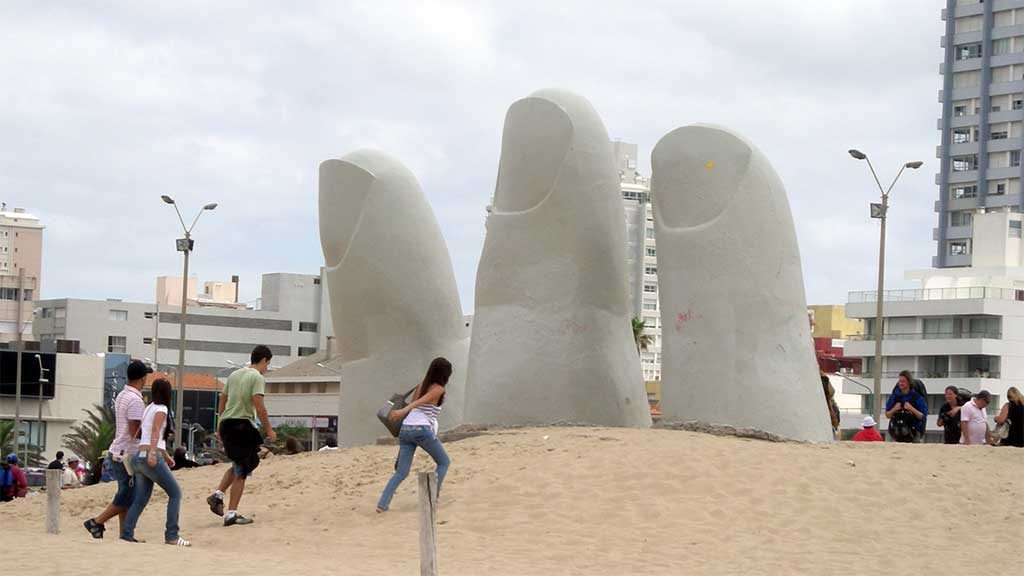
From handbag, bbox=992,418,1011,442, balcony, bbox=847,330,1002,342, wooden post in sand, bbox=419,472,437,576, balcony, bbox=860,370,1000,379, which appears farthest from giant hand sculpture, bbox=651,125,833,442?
balcony, bbox=847,330,1002,342

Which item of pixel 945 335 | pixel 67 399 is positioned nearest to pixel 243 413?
pixel 945 335

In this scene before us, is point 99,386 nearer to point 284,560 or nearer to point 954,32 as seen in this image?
point 954,32

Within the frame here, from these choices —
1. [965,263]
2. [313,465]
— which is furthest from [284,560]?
[965,263]

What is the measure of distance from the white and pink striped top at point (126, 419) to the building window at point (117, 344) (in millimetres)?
72615

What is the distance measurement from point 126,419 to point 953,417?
36.5 ft

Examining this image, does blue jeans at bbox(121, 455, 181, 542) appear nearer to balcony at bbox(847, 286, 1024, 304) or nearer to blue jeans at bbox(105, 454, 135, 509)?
blue jeans at bbox(105, 454, 135, 509)

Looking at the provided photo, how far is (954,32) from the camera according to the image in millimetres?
82375

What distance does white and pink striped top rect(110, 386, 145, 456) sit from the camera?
12.2 meters

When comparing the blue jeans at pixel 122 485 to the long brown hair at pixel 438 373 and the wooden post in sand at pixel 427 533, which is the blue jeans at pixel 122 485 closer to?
the long brown hair at pixel 438 373

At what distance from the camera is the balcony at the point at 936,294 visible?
58.7 meters

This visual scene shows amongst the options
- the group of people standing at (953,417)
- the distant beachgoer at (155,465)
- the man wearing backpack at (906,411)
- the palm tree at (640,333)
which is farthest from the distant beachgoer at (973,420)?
the palm tree at (640,333)

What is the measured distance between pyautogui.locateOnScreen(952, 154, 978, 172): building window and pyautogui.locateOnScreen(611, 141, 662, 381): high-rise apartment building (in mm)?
17942

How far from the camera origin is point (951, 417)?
788 inches

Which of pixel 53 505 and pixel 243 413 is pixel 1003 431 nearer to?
pixel 243 413
